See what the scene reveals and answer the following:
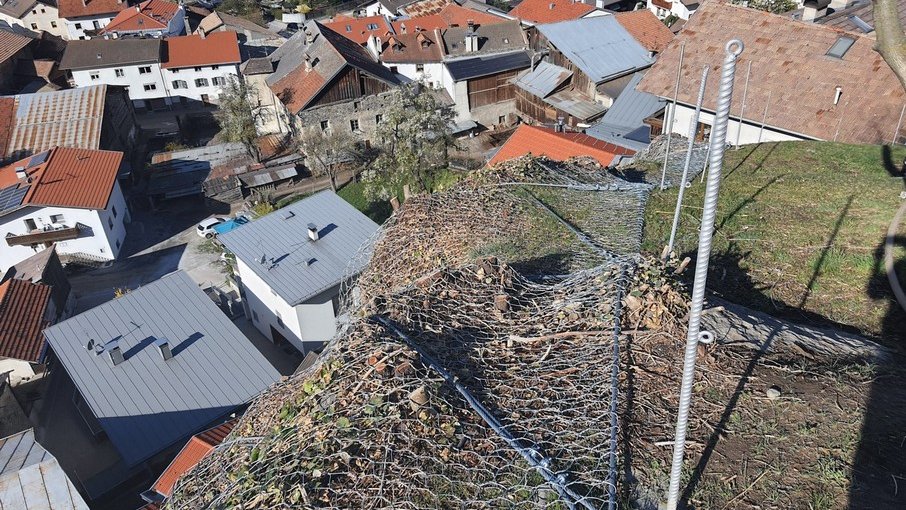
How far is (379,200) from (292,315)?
12.0 m

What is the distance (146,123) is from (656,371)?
46266mm

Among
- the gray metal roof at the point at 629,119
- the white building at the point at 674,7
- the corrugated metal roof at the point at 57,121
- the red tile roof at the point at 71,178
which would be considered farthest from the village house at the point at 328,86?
the white building at the point at 674,7

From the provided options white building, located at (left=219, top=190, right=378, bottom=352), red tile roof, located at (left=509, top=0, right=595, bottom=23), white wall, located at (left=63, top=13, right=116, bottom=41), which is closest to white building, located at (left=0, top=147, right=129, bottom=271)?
white building, located at (left=219, top=190, right=378, bottom=352)

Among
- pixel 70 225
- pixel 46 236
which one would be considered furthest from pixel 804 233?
pixel 46 236

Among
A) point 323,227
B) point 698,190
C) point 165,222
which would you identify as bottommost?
point 165,222

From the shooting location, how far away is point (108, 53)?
4412 cm

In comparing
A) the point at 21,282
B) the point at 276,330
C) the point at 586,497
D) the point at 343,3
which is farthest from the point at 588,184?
the point at 343,3

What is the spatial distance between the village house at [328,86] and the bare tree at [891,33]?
29.6 m

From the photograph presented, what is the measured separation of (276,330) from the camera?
2072 cm

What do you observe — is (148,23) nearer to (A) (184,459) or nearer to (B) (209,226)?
(B) (209,226)

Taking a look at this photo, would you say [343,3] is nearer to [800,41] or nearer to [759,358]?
[800,41]

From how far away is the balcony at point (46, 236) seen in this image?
26344 mm

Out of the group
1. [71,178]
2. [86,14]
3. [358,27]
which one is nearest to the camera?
[71,178]

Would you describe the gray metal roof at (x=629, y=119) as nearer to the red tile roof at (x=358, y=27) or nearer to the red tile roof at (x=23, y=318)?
the red tile roof at (x=23, y=318)
